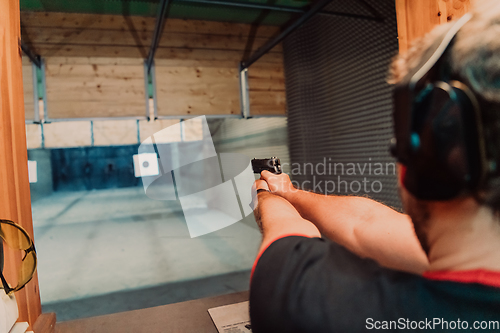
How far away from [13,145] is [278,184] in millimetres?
658

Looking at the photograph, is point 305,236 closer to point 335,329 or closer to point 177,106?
point 335,329

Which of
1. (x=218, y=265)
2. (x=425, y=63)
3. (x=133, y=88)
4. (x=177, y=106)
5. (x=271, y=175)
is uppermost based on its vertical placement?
(x=133, y=88)

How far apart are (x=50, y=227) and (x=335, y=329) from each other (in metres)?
4.85

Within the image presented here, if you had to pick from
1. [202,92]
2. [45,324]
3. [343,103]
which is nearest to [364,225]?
[45,324]

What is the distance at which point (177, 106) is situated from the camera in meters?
2.93

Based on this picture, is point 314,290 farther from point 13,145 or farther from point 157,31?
point 157,31

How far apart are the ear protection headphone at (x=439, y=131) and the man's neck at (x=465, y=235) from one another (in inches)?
1.4

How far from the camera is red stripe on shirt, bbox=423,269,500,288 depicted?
0.94ft

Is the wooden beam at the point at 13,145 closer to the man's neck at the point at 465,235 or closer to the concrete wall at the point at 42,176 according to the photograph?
the man's neck at the point at 465,235

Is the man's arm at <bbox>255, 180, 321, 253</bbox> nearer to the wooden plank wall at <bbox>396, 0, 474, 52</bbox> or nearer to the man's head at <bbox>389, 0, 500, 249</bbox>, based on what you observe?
the man's head at <bbox>389, 0, 500, 249</bbox>

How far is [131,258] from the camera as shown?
2992 millimetres

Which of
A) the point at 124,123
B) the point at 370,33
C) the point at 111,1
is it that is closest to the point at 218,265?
the point at 370,33

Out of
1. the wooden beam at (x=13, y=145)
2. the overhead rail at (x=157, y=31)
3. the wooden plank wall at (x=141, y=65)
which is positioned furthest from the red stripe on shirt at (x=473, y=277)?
the wooden plank wall at (x=141, y=65)

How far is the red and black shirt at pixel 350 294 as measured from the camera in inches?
11.5
